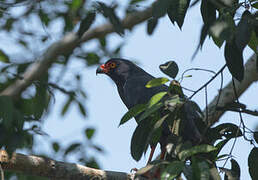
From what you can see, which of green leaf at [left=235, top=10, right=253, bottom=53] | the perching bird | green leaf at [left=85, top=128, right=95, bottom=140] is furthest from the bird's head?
green leaf at [left=235, top=10, right=253, bottom=53]

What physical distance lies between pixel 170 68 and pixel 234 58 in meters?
0.45

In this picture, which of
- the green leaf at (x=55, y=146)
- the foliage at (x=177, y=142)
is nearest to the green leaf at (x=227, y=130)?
the foliage at (x=177, y=142)

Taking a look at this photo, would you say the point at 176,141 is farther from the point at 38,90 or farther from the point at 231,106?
the point at 38,90

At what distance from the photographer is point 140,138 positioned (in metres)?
3.09

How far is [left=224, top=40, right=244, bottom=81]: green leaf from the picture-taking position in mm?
2779

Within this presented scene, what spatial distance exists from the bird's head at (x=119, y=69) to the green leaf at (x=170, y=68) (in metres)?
3.53

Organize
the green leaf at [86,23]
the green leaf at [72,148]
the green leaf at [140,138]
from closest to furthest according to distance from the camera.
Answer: the green leaf at [140,138] < the green leaf at [86,23] < the green leaf at [72,148]

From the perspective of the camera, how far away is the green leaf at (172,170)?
2396 mm

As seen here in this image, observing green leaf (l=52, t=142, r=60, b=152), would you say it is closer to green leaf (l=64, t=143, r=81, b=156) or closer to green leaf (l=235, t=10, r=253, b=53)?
green leaf (l=64, t=143, r=81, b=156)

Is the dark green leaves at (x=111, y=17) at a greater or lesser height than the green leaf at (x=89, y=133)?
greater

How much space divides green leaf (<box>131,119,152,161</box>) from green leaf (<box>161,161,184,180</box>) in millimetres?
568

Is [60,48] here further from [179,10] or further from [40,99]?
[179,10]

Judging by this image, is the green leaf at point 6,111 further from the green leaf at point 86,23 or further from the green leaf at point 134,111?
the green leaf at point 134,111

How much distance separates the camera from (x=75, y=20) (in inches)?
321
